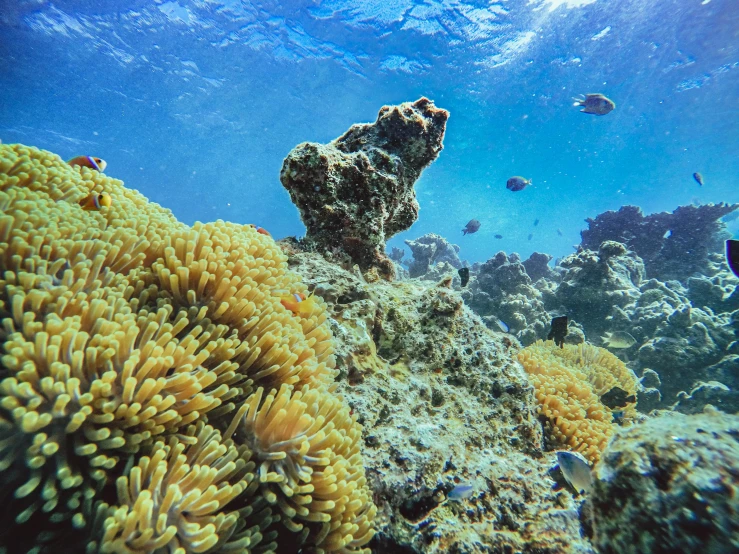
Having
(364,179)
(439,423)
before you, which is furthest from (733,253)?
(364,179)

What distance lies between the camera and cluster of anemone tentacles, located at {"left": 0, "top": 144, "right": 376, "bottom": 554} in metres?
1.07

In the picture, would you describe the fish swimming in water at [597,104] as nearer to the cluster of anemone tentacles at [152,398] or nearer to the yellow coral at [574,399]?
the yellow coral at [574,399]

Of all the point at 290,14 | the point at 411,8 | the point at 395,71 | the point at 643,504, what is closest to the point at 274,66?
the point at 290,14

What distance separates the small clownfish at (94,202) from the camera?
2.10 m

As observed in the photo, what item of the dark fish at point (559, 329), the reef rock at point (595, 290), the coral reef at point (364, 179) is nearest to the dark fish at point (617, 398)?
the dark fish at point (559, 329)

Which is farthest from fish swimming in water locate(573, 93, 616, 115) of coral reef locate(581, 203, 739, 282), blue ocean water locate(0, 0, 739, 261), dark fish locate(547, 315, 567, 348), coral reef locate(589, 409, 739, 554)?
blue ocean water locate(0, 0, 739, 261)

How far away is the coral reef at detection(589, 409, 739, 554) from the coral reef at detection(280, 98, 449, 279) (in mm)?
3184

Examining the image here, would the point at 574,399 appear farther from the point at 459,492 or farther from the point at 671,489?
the point at 671,489

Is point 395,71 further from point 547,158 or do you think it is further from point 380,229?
point 380,229

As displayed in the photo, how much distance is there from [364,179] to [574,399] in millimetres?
3544

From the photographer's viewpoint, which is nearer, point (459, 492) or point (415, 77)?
point (459, 492)

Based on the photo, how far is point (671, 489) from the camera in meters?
1.25

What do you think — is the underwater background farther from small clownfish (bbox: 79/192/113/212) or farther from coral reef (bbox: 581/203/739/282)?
coral reef (bbox: 581/203/739/282)

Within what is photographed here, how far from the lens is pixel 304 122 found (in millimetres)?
43125
